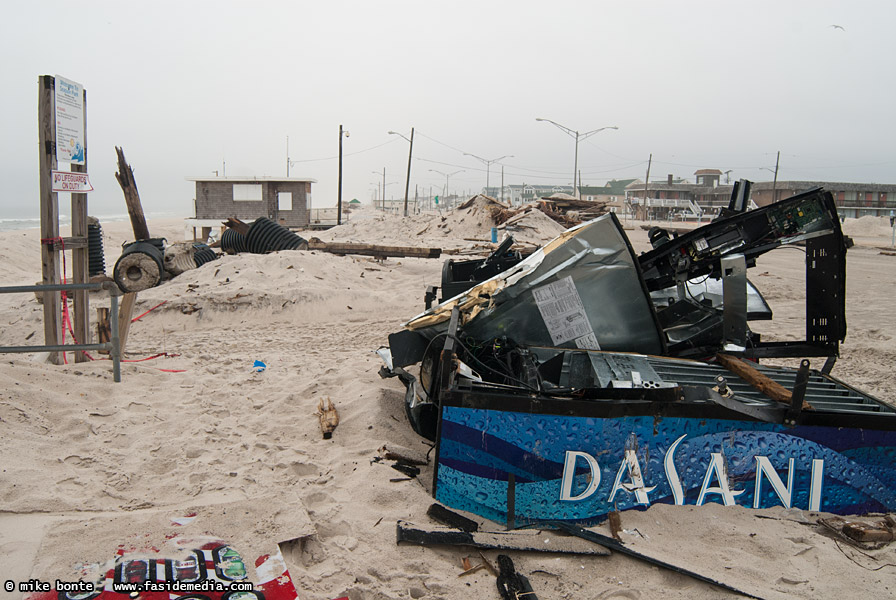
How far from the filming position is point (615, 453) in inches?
137

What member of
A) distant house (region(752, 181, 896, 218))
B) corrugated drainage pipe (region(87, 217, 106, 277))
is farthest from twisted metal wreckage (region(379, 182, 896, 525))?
distant house (region(752, 181, 896, 218))

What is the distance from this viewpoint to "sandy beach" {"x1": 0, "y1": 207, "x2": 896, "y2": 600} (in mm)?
3023

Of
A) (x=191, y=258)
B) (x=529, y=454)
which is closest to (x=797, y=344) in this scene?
(x=529, y=454)

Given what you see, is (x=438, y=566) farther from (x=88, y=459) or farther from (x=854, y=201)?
(x=854, y=201)

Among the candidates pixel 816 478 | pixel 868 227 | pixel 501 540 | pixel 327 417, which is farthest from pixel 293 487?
pixel 868 227

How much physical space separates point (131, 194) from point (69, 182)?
8.91 meters

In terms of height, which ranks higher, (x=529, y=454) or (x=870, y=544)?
(x=529, y=454)

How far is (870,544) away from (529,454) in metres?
2.00

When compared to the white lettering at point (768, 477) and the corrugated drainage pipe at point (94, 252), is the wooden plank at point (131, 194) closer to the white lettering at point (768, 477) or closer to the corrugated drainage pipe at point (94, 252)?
the corrugated drainage pipe at point (94, 252)

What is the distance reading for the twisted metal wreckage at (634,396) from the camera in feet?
11.4

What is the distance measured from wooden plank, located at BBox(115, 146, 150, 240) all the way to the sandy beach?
23.0ft

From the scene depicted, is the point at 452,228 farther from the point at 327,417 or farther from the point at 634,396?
the point at 634,396

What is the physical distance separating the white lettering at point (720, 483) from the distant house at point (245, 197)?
34259mm

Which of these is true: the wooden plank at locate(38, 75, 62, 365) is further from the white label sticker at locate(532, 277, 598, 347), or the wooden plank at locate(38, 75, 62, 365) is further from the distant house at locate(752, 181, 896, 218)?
the distant house at locate(752, 181, 896, 218)
